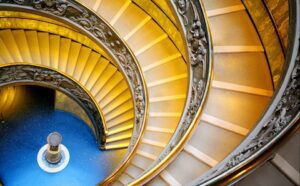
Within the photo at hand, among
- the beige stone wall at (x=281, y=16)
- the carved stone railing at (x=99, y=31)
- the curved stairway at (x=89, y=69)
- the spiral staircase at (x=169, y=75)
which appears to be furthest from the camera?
the curved stairway at (x=89, y=69)

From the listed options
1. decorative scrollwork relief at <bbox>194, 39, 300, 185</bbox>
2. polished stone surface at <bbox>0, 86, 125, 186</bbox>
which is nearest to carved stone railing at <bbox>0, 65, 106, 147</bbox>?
polished stone surface at <bbox>0, 86, 125, 186</bbox>

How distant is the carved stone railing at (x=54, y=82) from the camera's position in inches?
337

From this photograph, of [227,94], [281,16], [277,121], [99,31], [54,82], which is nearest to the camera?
[277,121]

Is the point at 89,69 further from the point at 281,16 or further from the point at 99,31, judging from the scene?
the point at 281,16

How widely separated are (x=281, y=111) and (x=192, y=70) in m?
2.05

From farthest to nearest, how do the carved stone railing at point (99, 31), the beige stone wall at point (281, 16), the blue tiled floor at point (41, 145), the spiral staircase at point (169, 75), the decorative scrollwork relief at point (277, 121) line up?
the blue tiled floor at point (41, 145) → the carved stone railing at point (99, 31) → the spiral staircase at point (169, 75) → the beige stone wall at point (281, 16) → the decorative scrollwork relief at point (277, 121)

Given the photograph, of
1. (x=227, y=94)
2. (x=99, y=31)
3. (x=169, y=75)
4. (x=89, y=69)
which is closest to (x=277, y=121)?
(x=227, y=94)

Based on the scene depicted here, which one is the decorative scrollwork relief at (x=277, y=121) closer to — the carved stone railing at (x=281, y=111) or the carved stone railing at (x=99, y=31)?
the carved stone railing at (x=281, y=111)

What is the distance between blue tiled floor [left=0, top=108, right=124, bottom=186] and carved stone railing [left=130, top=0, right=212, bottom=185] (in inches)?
178

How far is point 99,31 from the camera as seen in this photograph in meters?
7.60

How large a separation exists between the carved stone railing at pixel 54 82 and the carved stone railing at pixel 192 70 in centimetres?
444

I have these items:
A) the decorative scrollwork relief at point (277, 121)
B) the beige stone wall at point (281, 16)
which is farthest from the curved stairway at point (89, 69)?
the decorative scrollwork relief at point (277, 121)

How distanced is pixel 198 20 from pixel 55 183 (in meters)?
6.28

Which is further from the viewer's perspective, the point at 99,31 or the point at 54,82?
the point at 54,82
